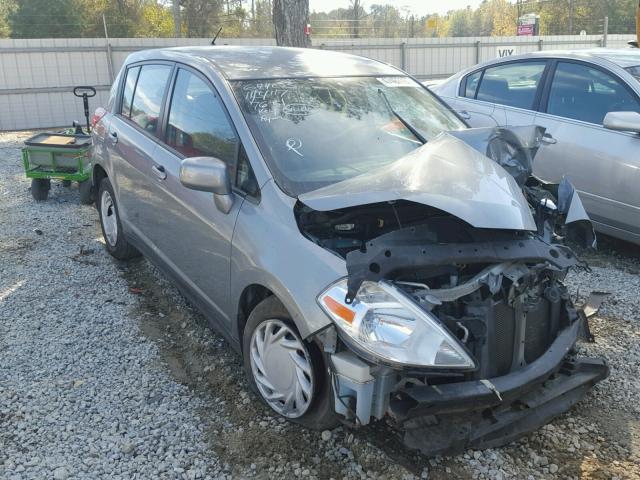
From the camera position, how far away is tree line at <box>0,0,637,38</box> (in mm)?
28672

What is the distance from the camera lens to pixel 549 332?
9.41 feet

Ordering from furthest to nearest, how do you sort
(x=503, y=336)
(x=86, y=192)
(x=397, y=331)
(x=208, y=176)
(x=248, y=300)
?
(x=86, y=192) < (x=248, y=300) < (x=208, y=176) < (x=503, y=336) < (x=397, y=331)

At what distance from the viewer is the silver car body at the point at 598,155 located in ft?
15.9

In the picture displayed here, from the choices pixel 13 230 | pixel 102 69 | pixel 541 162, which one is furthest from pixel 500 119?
pixel 102 69

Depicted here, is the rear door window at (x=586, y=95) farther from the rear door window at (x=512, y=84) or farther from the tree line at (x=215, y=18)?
the tree line at (x=215, y=18)

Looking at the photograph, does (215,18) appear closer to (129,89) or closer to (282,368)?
(129,89)

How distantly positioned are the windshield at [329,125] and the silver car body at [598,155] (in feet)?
3.29

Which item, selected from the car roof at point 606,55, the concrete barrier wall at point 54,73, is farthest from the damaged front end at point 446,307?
the concrete barrier wall at point 54,73

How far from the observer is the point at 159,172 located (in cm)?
399

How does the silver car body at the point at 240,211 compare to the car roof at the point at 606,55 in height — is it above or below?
below

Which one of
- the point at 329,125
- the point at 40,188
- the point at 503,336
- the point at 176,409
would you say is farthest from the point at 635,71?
the point at 40,188

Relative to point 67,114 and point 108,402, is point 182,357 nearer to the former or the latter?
point 108,402

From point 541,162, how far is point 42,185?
20.2 feet

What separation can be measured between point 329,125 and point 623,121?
8.41ft
